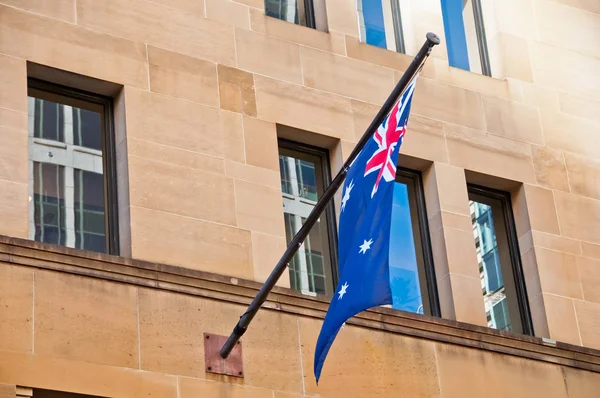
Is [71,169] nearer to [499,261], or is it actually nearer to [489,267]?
[489,267]

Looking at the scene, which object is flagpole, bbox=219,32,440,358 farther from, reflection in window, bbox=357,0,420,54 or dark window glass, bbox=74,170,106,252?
reflection in window, bbox=357,0,420,54

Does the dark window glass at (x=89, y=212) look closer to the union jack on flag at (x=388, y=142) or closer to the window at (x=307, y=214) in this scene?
the window at (x=307, y=214)

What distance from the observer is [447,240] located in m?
23.2

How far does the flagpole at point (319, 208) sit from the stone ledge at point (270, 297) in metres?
0.98

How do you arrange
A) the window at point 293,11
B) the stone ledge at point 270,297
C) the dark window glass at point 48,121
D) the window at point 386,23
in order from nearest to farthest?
the stone ledge at point 270,297 < the dark window glass at point 48,121 < the window at point 293,11 < the window at point 386,23

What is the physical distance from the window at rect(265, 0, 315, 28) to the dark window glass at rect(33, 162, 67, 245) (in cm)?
470

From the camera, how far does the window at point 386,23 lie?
2469 cm

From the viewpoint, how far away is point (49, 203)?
67.3 feet

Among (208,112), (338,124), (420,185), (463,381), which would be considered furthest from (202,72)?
(463,381)

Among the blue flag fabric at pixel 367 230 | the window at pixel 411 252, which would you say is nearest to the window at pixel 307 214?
the window at pixel 411 252

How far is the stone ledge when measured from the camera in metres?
19.2

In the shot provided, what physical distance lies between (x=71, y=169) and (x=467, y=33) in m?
7.76

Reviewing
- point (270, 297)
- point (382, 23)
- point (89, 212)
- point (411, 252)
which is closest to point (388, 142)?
point (270, 297)

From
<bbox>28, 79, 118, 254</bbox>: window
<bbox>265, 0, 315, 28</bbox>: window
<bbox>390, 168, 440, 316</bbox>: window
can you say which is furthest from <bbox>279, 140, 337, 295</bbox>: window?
<bbox>28, 79, 118, 254</bbox>: window
